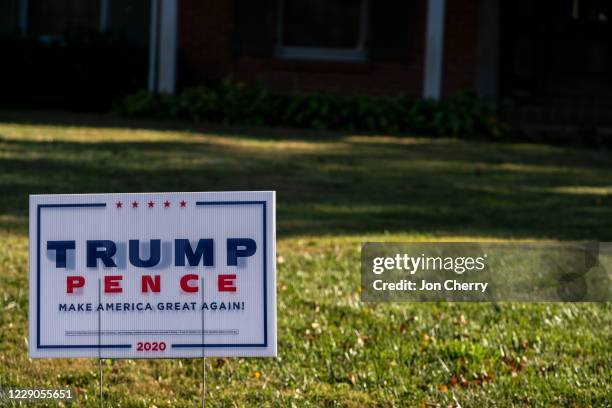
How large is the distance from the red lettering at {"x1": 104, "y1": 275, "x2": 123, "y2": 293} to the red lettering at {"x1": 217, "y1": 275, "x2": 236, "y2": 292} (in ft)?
1.03

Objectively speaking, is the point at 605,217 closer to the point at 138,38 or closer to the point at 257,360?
the point at 257,360

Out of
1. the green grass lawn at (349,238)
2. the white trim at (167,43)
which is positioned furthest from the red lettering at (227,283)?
the white trim at (167,43)

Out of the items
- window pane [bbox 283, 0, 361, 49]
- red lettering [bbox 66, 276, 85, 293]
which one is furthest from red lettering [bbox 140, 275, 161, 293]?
window pane [bbox 283, 0, 361, 49]

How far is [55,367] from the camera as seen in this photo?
17.7 feet

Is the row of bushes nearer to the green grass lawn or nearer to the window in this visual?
the green grass lawn

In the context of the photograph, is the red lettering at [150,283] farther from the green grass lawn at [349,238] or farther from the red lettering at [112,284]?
the green grass lawn at [349,238]

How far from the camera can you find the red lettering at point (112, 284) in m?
3.74

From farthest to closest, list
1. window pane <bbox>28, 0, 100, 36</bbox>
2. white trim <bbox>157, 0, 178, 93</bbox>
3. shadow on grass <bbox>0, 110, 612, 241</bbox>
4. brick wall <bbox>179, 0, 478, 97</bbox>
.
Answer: window pane <bbox>28, 0, 100, 36</bbox> → white trim <bbox>157, 0, 178, 93</bbox> → brick wall <bbox>179, 0, 478, 97</bbox> → shadow on grass <bbox>0, 110, 612, 241</bbox>

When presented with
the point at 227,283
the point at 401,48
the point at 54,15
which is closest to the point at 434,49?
the point at 401,48

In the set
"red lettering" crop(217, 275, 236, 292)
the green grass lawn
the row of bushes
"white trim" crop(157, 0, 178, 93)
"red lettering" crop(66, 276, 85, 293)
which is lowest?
the green grass lawn

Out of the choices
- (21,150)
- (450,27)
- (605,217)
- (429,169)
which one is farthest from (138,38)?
(605,217)

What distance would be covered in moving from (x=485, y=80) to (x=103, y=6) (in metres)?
6.33

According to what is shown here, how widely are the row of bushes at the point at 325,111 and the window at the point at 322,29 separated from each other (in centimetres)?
124

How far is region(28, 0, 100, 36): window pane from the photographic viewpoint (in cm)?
1962
